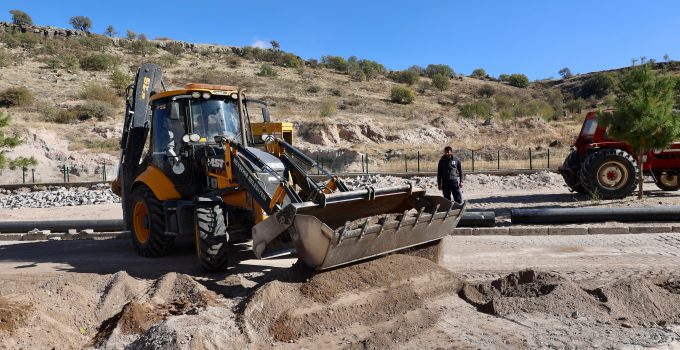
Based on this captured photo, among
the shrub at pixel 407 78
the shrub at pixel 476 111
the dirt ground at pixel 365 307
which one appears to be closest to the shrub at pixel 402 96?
the shrub at pixel 476 111

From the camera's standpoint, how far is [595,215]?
445 inches

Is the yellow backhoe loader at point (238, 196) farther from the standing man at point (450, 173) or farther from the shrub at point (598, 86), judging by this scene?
the shrub at point (598, 86)

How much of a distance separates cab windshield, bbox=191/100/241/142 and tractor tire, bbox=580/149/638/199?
10.0m

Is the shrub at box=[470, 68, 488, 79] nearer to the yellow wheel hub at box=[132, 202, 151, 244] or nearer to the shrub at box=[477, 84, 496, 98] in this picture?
the shrub at box=[477, 84, 496, 98]

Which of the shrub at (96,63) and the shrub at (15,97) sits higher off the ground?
the shrub at (96,63)

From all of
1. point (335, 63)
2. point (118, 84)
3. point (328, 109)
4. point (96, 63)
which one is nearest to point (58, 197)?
point (328, 109)

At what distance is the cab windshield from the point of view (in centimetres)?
873

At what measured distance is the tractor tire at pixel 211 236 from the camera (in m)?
7.62

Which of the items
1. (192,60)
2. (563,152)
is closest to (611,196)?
(563,152)

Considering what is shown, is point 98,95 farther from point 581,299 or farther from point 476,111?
point 581,299

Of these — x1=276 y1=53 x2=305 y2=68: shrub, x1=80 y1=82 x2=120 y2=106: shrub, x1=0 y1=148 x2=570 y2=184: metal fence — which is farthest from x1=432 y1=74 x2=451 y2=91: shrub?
x1=80 y1=82 x2=120 y2=106: shrub

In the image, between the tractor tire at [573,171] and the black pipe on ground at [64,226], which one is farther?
the tractor tire at [573,171]

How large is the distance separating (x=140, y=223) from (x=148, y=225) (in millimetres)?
515

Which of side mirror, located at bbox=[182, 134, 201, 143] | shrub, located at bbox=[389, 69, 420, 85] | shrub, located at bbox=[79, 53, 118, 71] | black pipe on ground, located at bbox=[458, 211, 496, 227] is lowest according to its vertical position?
black pipe on ground, located at bbox=[458, 211, 496, 227]
